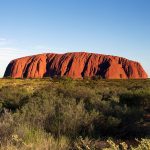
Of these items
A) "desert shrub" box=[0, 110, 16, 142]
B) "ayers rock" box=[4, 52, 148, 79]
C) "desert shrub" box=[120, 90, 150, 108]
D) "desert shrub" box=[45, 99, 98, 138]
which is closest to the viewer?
"desert shrub" box=[0, 110, 16, 142]

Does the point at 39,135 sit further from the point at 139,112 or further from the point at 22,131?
the point at 139,112

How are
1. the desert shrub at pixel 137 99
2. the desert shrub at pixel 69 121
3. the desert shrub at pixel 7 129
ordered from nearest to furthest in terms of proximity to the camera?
the desert shrub at pixel 7 129 → the desert shrub at pixel 69 121 → the desert shrub at pixel 137 99

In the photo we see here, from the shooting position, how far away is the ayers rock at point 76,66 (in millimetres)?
138500

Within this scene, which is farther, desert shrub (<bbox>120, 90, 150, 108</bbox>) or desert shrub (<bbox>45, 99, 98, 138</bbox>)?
desert shrub (<bbox>120, 90, 150, 108</bbox>)

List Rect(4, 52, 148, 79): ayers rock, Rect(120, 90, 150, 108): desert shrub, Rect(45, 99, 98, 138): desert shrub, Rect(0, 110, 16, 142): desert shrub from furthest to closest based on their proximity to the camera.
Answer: Rect(4, 52, 148, 79): ayers rock, Rect(120, 90, 150, 108): desert shrub, Rect(45, 99, 98, 138): desert shrub, Rect(0, 110, 16, 142): desert shrub

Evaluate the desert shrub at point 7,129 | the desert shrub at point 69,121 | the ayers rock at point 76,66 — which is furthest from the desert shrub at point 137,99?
the ayers rock at point 76,66

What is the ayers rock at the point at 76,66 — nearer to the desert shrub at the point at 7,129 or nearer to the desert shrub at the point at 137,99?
the desert shrub at the point at 137,99

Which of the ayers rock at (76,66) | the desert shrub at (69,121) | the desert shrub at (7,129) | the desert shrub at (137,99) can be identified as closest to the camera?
the desert shrub at (7,129)

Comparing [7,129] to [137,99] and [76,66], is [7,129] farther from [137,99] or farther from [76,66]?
[76,66]

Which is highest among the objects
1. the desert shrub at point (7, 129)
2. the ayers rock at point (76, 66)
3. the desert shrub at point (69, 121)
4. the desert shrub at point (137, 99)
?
the desert shrub at point (7, 129)

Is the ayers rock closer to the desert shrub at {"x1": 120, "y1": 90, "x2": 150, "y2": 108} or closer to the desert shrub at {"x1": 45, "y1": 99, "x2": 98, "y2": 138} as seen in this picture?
the desert shrub at {"x1": 120, "y1": 90, "x2": 150, "y2": 108}

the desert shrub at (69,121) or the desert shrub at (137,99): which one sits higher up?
the desert shrub at (69,121)

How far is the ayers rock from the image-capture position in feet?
454

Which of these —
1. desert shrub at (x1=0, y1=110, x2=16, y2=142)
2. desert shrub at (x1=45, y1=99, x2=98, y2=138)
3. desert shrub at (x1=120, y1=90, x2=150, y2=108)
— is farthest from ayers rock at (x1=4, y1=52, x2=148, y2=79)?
desert shrub at (x1=0, y1=110, x2=16, y2=142)
